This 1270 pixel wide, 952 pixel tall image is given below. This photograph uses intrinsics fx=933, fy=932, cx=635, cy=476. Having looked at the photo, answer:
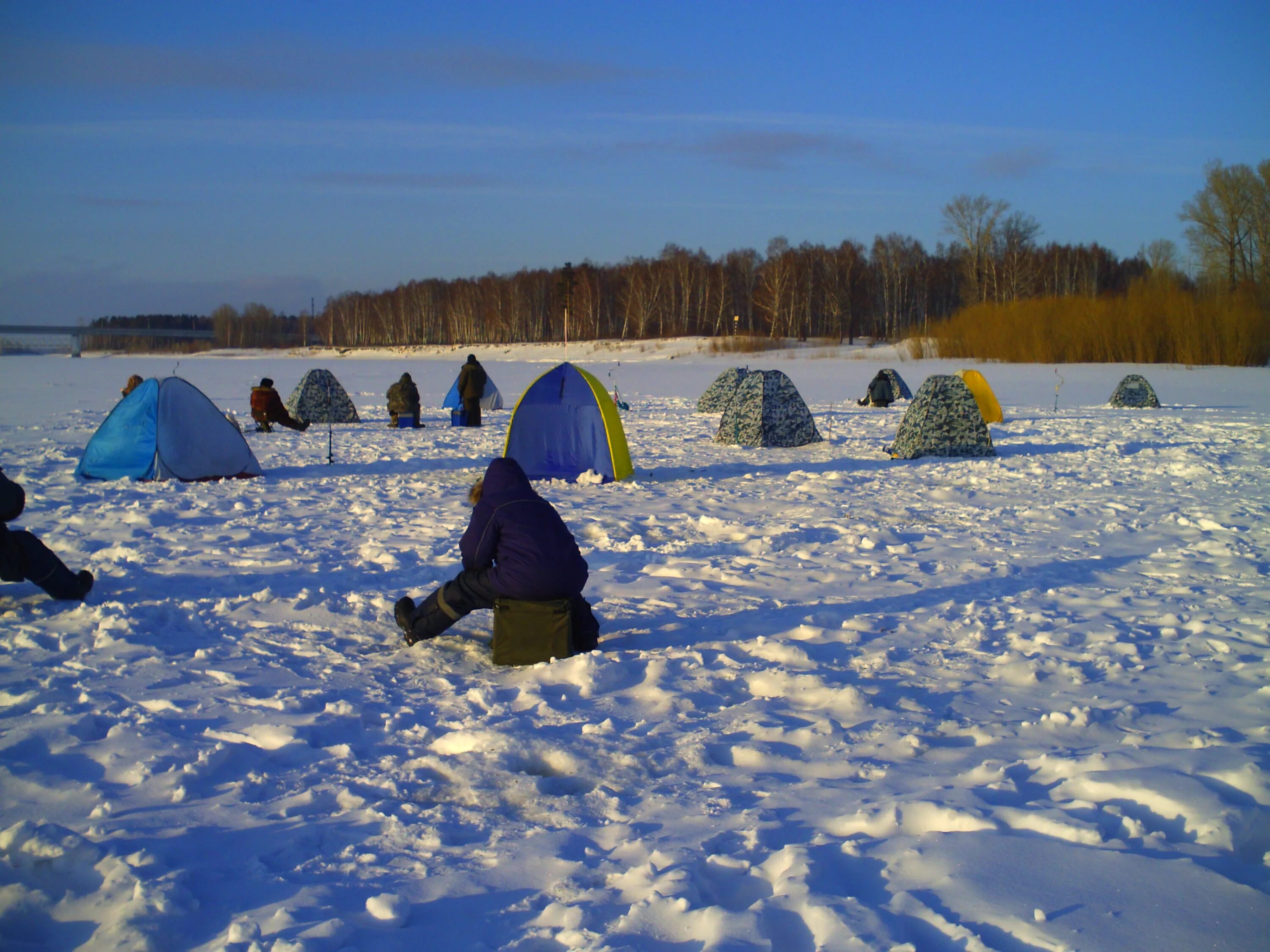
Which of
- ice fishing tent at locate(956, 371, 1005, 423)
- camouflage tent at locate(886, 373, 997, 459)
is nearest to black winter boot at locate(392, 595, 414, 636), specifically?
camouflage tent at locate(886, 373, 997, 459)

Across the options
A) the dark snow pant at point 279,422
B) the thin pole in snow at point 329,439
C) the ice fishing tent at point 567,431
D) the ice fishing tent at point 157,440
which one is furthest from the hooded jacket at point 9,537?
the dark snow pant at point 279,422

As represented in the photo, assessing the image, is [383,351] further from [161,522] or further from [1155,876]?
[1155,876]

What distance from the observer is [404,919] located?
279 centimetres

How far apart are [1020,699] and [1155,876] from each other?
1.90 meters

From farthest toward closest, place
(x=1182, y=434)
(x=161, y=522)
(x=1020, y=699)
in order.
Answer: (x=1182, y=434) → (x=161, y=522) → (x=1020, y=699)

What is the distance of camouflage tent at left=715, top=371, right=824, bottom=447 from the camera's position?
16234 millimetres

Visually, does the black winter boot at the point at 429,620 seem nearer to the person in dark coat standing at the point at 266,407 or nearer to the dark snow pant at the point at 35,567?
the dark snow pant at the point at 35,567

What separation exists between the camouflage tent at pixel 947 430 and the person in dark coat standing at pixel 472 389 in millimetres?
8366

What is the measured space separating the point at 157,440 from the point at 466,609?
26.6 feet

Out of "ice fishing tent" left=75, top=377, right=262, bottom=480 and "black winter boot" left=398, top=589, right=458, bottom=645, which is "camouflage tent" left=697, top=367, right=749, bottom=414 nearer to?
"ice fishing tent" left=75, top=377, right=262, bottom=480

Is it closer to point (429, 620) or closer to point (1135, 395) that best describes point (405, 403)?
point (429, 620)

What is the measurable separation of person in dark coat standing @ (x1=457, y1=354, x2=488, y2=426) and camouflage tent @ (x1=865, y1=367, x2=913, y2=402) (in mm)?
11175

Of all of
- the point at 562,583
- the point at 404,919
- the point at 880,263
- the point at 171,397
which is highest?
the point at 880,263

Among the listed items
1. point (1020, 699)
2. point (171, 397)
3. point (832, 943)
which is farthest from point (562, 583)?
point (171, 397)
